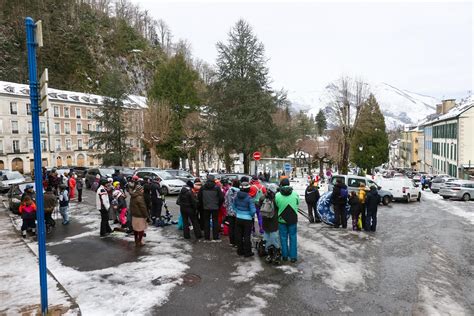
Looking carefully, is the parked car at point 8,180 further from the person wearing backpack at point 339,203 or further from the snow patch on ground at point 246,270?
the snow patch on ground at point 246,270

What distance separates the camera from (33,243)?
10.6 m

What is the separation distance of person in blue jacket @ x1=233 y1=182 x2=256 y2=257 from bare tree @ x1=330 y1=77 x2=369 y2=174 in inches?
1262

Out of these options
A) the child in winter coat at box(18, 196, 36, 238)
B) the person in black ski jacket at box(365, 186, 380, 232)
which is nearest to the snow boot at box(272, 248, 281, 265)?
the person in black ski jacket at box(365, 186, 380, 232)

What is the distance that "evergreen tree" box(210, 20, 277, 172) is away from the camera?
3050 cm

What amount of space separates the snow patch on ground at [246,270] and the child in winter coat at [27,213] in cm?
685

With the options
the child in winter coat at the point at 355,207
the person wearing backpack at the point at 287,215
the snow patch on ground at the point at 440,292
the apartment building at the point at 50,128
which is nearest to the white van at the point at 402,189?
the child in winter coat at the point at 355,207

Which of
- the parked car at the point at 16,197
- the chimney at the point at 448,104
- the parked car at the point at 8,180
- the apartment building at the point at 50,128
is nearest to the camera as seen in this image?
the parked car at the point at 16,197

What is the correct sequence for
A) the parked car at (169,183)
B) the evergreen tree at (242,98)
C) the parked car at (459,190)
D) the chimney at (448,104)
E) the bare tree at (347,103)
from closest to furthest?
the parked car at (169,183) < the parked car at (459,190) < the evergreen tree at (242,98) < the bare tree at (347,103) < the chimney at (448,104)

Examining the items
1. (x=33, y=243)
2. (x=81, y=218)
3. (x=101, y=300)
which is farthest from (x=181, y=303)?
(x=81, y=218)

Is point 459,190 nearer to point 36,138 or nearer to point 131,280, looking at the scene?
point 131,280

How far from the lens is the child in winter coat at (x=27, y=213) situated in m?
11.1

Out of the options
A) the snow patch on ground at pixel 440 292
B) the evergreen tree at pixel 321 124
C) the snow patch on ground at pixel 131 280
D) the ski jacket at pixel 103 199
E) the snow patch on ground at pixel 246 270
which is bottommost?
the snow patch on ground at pixel 440 292

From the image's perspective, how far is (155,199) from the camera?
1238 centimetres

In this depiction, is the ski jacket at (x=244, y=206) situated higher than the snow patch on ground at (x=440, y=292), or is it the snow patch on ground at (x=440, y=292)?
the ski jacket at (x=244, y=206)
